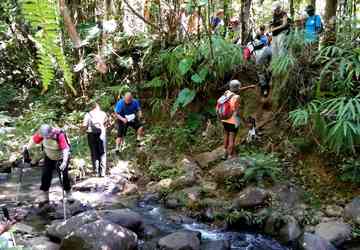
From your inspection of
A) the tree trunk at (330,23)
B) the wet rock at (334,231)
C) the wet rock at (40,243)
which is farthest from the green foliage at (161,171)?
the tree trunk at (330,23)

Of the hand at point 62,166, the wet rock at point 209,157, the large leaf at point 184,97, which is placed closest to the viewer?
the hand at point 62,166

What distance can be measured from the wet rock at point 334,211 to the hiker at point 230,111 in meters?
2.11

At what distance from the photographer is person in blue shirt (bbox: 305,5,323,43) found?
7988mm

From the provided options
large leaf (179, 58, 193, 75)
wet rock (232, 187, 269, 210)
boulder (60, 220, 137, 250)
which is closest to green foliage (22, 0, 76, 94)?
boulder (60, 220, 137, 250)

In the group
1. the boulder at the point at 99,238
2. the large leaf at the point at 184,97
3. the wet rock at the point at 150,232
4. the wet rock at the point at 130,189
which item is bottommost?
the wet rock at the point at 130,189

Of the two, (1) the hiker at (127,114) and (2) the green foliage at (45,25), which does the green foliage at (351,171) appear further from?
(2) the green foliage at (45,25)

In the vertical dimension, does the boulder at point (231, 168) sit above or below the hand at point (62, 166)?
below

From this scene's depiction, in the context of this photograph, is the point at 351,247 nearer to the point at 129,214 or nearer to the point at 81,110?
the point at 129,214

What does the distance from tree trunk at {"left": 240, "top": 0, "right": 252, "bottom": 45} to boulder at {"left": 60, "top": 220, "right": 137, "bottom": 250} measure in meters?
5.42

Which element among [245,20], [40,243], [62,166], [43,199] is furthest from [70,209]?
[245,20]

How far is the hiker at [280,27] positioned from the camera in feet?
27.3

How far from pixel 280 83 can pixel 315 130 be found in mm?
1462

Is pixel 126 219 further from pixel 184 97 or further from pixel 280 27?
pixel 280 27

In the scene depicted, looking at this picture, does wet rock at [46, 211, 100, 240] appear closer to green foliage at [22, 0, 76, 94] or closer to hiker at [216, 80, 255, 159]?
hiker at [216, 80, 255, 159]
